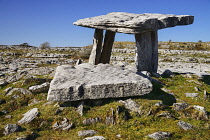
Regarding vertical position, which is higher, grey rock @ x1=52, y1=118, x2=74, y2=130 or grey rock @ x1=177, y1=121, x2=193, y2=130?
grey rock @ x1=177, y1=121, x2=193, y2=130

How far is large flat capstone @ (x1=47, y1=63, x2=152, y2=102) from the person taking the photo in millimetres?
13645

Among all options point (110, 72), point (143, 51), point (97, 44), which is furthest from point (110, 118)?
point (97, 44)

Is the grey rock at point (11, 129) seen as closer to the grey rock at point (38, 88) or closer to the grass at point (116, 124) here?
the grass at point (116, 124)

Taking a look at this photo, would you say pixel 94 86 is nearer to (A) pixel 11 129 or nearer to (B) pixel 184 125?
(A) pixel 11 129

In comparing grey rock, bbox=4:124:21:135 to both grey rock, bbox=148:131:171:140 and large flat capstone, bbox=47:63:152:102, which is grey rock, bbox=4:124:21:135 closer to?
large flat capstone, bbox=47:63:152:102

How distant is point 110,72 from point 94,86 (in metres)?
3.28

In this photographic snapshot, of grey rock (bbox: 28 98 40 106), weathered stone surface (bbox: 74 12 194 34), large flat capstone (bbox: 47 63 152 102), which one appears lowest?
grey rock (bbox: 28 98 40 106)

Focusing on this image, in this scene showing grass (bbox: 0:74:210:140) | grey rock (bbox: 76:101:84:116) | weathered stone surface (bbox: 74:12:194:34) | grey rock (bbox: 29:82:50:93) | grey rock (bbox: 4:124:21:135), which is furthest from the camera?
weathered stone surface (bbox: 74:12:194:34)

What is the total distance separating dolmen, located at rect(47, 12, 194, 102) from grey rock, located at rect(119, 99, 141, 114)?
1.56 feet

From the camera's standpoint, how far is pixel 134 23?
19.5 metres

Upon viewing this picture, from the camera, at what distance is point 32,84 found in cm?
1973

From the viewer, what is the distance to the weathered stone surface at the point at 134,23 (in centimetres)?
1989

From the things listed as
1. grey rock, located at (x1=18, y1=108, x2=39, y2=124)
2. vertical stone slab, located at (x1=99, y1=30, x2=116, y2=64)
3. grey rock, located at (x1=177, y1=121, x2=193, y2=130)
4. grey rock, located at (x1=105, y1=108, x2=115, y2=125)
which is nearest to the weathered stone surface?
vertical stone slab, located at (x1=99, y1=30, x2=116, y2=64)

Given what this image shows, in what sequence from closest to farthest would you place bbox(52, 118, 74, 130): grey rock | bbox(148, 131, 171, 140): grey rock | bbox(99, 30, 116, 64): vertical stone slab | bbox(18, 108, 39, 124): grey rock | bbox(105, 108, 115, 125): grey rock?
bbox(148, 131, 171, 140): grey rock, bbox(52, 118, 74, 130): grey rock, bbox(105, 108, 115, 125): grey rock, bbox(18, 108, 39, 124): grey rock, bbox(99, 30, 116, 64): vertical stone slab
